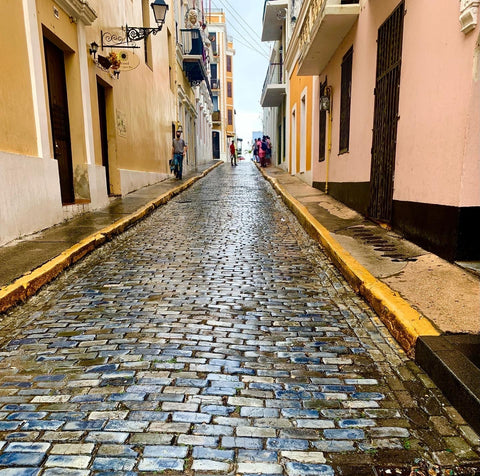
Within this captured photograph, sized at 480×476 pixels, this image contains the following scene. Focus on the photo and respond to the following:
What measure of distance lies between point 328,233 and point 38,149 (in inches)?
182

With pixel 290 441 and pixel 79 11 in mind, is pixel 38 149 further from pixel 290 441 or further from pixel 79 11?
pixel 290 441

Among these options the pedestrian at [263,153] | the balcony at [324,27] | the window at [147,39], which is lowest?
the pedestrian at [263,153]

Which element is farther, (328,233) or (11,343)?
(328,233)

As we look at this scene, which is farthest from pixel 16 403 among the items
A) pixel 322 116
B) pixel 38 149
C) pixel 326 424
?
pixel 322 116

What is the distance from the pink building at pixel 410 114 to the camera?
4098mm

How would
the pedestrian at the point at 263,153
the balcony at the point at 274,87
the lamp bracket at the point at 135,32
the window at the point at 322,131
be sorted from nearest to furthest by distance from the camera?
the lamp bracket at the point at 135,32 < the window at the point at 322,131 < the balcony at the point at 274,87 < the pedestrian at the point at 263,153

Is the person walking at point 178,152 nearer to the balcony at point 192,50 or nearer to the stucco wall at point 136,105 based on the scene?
the stucco wall at point 136,105

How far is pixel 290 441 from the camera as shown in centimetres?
202

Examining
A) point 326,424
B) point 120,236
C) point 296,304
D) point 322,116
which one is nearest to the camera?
point 326,424

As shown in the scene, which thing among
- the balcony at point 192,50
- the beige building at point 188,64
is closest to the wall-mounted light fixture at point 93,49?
the beige building at point 188,64

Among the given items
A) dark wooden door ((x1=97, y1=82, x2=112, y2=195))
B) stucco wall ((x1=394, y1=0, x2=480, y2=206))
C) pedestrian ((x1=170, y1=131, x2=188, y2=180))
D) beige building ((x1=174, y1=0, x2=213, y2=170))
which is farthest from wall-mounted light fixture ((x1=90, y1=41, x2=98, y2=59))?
beige building ((x1=174, y1=0, x2=213, y2=170))

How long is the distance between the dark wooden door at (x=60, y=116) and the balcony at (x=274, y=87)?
44.0 feet

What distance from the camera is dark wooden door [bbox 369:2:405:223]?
6035 millimetres

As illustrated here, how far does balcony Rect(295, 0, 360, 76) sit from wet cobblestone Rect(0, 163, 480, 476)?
5.88m
